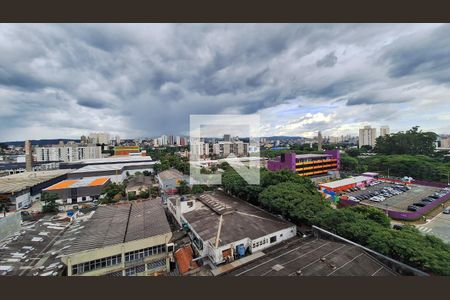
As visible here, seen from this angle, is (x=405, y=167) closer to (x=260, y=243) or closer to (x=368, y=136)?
(x=260, y=243)

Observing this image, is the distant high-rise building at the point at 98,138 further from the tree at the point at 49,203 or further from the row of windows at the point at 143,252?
the row of windows at the point at 143,252

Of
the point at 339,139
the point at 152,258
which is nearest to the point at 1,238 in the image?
the point at 152,258

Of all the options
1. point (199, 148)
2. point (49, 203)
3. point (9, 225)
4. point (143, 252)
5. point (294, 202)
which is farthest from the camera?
point (199, 148)

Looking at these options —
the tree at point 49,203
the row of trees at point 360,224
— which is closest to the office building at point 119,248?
the row of trees at point 360,224

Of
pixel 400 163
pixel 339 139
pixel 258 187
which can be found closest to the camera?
pixel 258 187

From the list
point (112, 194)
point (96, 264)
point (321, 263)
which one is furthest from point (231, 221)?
point (112, 194)

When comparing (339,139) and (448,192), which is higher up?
(339,139)

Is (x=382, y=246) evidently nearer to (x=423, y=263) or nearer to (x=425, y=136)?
(x=423, y=263)
